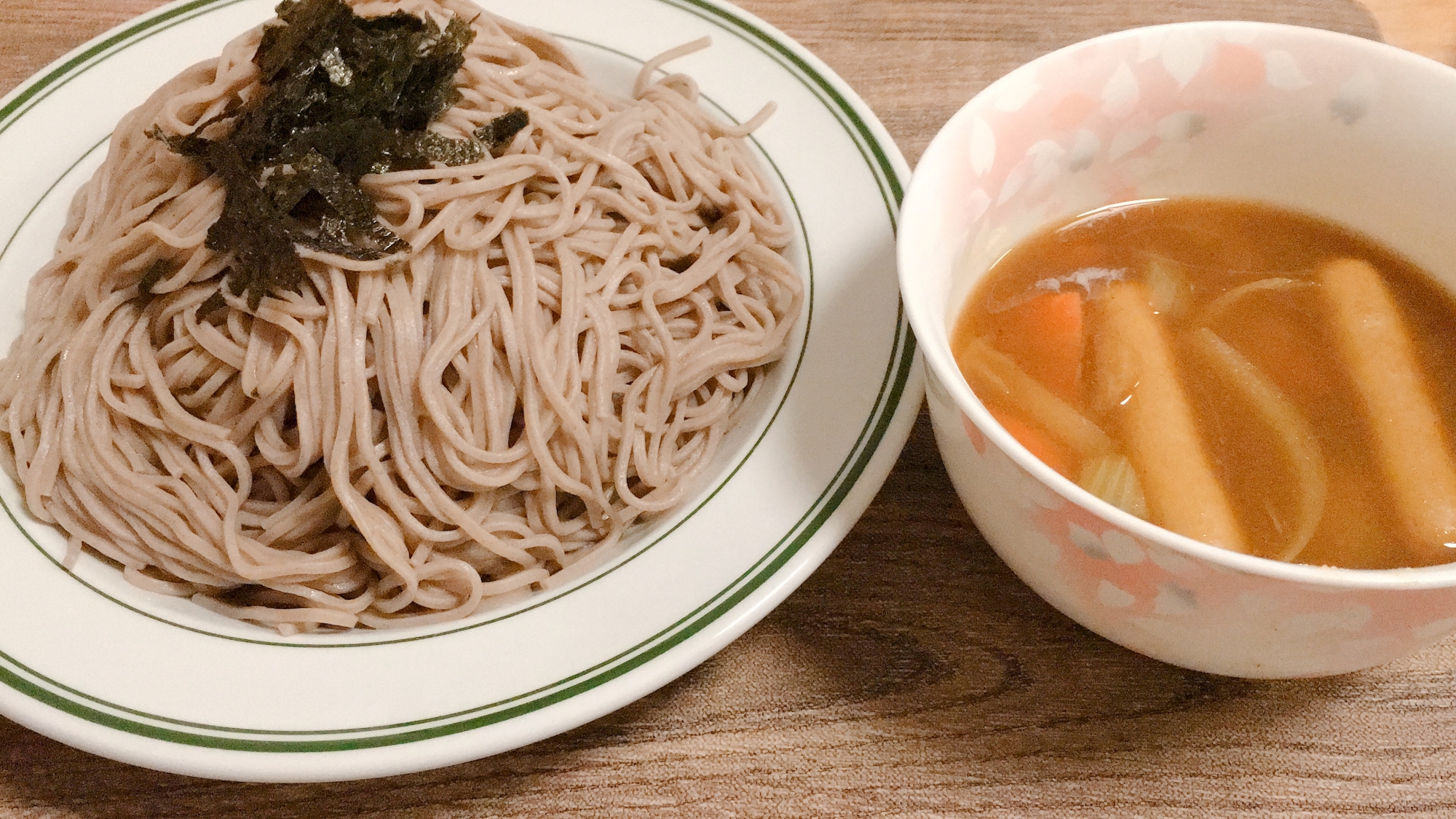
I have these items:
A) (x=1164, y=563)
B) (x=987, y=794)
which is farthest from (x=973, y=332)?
(x=987, y=794)

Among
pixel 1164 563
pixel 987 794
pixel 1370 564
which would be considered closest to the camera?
pixel 1164 563

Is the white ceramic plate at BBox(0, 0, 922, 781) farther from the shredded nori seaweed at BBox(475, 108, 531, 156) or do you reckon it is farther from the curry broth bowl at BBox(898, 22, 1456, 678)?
the shredded nori seaweed at BBox(475, 108, 531, 156)

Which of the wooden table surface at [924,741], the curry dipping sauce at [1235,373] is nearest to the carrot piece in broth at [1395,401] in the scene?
the curry dipping sauce at [1235,373]

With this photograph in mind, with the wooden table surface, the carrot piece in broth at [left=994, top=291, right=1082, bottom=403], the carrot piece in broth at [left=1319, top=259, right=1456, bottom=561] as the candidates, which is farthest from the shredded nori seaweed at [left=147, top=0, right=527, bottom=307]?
the carrot piece in broth at [left=1319, top=259, right=1456, bottom=561]

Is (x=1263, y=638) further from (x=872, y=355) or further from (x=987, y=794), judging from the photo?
(x=872, y=355)

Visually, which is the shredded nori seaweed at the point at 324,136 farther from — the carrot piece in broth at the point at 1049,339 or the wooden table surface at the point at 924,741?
the carrot piece in broth at the point at 1049,339

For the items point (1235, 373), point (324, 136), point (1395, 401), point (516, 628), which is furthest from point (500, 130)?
point (1395, 401)

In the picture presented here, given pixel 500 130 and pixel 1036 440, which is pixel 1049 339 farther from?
pixel 500 130
